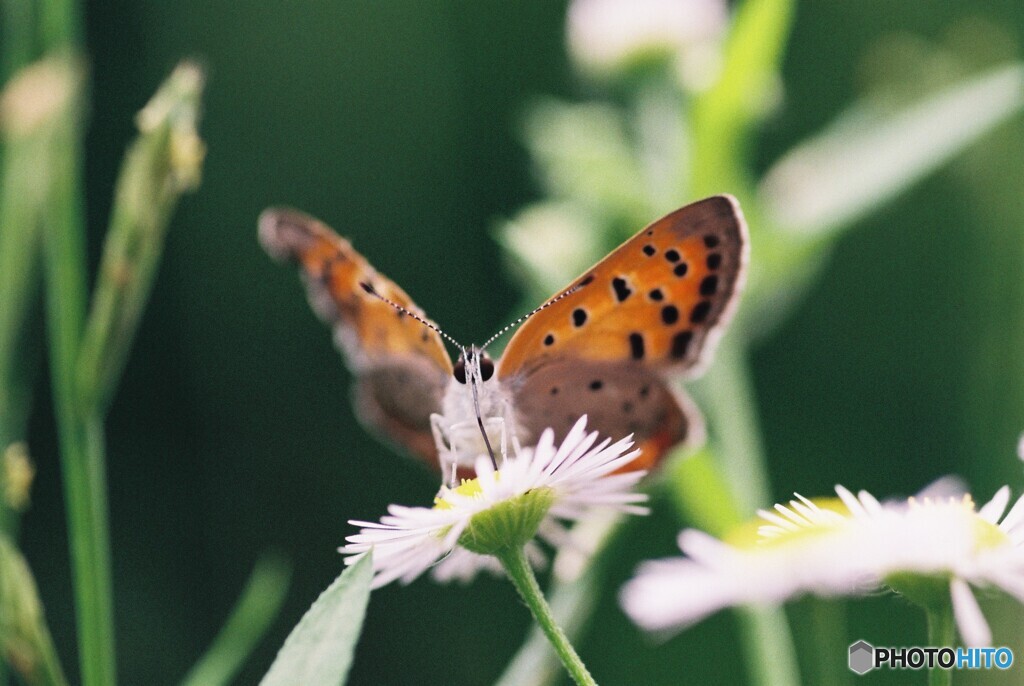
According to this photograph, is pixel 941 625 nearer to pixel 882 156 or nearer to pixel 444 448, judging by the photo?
pixel 444 448

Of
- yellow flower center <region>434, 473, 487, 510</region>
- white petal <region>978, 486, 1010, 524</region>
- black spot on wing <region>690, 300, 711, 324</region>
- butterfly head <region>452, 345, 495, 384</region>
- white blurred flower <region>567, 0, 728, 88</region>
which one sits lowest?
white petal <region>978, 486, 1010, 524</region>

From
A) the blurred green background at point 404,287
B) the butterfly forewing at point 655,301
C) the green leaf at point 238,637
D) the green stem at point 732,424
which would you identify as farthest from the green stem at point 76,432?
the blurred green background at point 404,287

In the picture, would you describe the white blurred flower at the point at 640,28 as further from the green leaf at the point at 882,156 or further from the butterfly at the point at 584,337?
the butterfly at the point at 584,337

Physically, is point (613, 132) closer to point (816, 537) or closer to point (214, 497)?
point (816, 537)

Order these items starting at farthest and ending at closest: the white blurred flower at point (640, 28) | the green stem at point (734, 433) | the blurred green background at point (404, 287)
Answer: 1. the blurred green background at point (404, 287)
2. the white blurred flower at point (640, 28)
3. the green stem at point (734, 433)

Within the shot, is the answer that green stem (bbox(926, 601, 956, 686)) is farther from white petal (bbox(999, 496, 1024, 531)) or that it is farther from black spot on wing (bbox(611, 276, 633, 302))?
black spot on wing (bbox(611, 276, 633, 302))

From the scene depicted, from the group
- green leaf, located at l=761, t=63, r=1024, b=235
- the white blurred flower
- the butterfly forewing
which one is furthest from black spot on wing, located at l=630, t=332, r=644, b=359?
the white blurred flower

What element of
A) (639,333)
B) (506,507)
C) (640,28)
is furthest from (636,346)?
(640,28)
